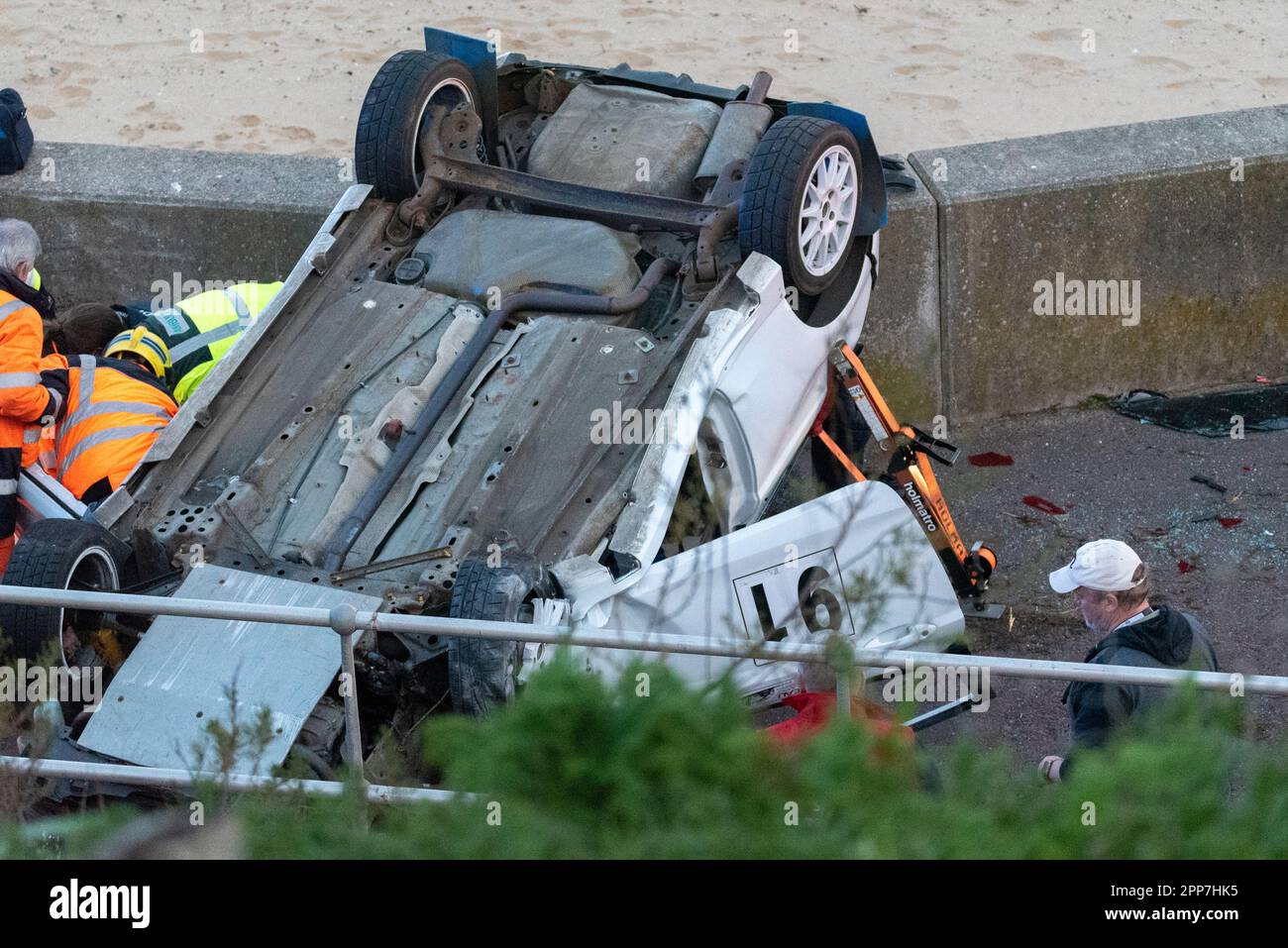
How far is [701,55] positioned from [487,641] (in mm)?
7859

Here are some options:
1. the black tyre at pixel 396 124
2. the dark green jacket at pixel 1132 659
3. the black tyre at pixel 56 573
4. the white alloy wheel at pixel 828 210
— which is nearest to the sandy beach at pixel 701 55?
the black tyre at pixel 396 124

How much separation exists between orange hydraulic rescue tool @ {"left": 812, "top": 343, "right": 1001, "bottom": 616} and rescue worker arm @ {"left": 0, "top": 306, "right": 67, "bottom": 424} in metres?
3.00

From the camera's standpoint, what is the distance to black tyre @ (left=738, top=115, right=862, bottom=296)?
18.8 feet

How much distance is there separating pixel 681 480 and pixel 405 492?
94 cm

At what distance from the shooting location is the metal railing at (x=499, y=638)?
315 cm

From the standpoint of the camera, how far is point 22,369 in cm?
571

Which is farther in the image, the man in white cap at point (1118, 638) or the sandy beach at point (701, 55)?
the sandy beach at point (701, 55)

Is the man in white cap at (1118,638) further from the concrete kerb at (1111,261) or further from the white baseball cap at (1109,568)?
the concrete kerb at (1111,261)

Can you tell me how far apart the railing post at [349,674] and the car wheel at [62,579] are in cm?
108

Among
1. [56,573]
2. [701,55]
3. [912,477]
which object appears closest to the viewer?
[56,573]

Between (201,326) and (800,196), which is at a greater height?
(800,196)

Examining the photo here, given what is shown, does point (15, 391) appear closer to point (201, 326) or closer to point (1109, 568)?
point (201, 326)

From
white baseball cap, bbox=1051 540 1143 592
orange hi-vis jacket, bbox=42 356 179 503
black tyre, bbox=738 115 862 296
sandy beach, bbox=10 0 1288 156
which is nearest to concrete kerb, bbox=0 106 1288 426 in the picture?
black tyre, bbox=738 115 862 296

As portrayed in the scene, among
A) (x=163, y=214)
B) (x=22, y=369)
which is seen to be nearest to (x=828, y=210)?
(x=22, y=369)
